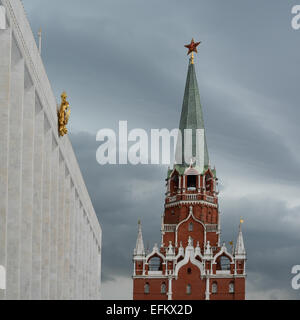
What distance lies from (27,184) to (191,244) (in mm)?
106609

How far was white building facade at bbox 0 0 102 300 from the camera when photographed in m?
30.1

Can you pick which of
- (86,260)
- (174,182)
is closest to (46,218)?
(86,260)

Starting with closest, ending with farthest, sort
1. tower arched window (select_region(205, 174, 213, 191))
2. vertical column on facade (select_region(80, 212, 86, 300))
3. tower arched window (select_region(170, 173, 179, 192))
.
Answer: vertical column on facade (select_region(80, 212, 86, 300))
tower arched window (select_region(205, 174, 213, 191))
tower arched window (select_region(170, 173, 179, 192))

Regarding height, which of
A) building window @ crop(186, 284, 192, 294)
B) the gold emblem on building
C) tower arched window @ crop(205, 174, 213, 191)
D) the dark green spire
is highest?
the dark green spire

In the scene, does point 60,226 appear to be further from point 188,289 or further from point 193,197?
point 193,197

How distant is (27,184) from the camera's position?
114ft

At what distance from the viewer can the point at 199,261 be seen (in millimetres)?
138125

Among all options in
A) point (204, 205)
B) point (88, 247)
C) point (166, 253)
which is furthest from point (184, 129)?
point (88, 247)

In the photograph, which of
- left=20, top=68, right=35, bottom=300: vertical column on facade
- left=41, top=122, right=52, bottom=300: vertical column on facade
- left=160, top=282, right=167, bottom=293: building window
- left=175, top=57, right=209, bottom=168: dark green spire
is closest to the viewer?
left=20, top=68, right=35, bottom=300: vertical column on facade

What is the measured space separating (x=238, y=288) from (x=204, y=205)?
16401mm

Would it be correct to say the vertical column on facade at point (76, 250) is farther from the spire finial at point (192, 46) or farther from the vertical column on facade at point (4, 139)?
the spire finial at point (192, 46)

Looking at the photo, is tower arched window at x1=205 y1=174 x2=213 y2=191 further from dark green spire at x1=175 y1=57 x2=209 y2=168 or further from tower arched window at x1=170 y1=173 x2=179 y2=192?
tower arched window at x1=170 y1=173 x2=179 y2=192

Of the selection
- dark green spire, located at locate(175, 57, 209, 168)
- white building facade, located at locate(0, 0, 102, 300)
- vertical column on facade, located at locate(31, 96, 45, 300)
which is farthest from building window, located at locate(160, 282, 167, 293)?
vertical column on facade, located at locate(31, 96, 45, 300)
